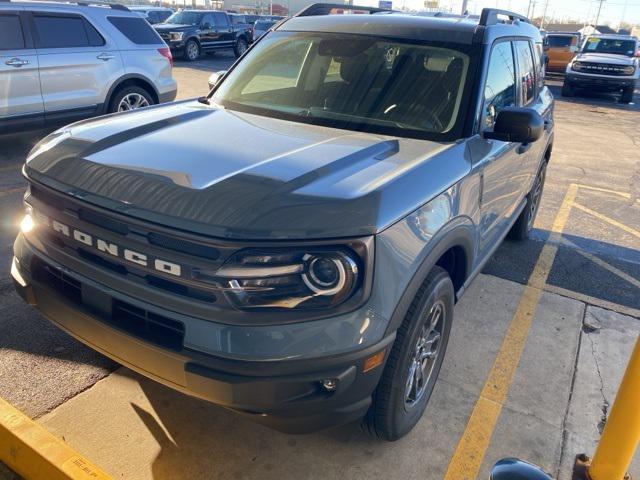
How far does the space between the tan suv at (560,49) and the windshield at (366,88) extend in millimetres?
22052

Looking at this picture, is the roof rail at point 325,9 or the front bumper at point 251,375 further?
the roof rail at point 325,9

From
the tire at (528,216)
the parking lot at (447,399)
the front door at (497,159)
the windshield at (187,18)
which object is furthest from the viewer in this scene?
the windshield at (187,18)

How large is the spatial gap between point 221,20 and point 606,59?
44.6ft

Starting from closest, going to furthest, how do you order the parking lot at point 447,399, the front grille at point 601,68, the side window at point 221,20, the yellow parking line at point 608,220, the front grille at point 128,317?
the front grille at point 128,317 < the parking lot at point 447,399 < the yellow parking line at point 608,220 < the front grille at point 601,68 < the side window at point 221,20

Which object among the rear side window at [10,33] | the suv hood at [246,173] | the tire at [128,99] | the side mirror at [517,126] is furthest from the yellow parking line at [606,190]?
the rear side window at [10,33]

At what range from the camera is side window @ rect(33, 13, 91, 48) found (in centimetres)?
660

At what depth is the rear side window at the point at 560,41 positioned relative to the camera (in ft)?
75.2

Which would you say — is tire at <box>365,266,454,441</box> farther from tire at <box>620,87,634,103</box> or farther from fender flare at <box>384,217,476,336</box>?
tire at <box>620,87,634,103</box>

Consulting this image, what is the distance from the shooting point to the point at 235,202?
1.99 metres

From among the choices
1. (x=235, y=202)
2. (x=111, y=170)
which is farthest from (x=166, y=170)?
(x=235, y=202)

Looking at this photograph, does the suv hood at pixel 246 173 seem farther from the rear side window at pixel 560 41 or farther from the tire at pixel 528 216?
the rear side window at pixel 560 41

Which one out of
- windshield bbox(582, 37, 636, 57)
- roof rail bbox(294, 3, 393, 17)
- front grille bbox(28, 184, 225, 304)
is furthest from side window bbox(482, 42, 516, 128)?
windshield bbox(582, 37, 636, 57)

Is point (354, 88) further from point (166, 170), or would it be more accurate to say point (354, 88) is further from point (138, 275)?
point (138, 275)

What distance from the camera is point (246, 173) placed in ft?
7.13
